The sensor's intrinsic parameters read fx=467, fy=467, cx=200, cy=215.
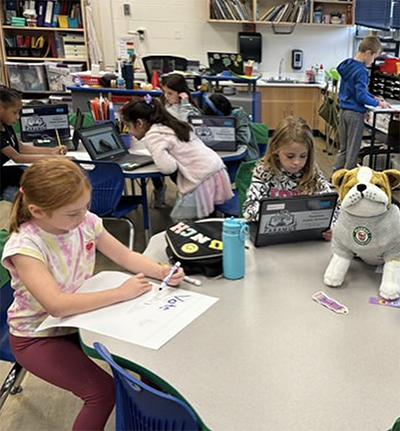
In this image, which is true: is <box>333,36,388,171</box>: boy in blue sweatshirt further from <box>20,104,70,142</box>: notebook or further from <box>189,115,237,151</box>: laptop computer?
<box>20,104,70,142</box>: notebook

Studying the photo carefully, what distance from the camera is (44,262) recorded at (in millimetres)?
1250

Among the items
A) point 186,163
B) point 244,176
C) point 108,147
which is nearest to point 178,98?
point 108,147

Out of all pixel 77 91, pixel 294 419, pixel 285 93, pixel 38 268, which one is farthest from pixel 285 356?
pixel 285 93

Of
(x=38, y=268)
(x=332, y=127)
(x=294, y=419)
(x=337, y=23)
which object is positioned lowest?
(x=332, y=127)

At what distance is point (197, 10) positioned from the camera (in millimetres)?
6406

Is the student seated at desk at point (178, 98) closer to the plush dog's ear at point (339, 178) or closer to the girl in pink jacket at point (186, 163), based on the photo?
the girl in pink jacket at point (186, 163)

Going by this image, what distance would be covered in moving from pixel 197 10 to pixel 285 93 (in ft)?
5.44

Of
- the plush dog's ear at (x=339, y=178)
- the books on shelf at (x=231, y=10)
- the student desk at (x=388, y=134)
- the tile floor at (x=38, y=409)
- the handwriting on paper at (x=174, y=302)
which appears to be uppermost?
the books on shelf at (x=231, y=10)

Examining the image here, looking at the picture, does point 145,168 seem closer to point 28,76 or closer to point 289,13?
point 28,76

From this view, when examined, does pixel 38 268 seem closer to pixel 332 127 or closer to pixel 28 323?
pixel 28 323

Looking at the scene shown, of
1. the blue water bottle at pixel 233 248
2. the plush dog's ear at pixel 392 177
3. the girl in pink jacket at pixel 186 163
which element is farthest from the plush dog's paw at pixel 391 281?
the girl in pink jacket at pixel 186 163

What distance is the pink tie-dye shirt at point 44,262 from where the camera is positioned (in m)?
1.25

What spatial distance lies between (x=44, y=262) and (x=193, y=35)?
5.88m

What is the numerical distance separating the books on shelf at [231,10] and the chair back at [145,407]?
6063 millimetres
